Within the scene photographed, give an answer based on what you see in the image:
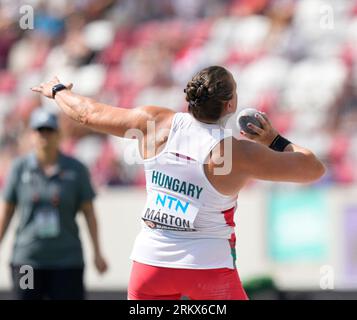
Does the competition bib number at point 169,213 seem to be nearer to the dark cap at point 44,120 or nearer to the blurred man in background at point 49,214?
the blurred man in background at point 49,214

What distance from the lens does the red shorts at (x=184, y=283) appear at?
4559 mm

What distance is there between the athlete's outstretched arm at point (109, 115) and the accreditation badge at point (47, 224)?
204 centimetres

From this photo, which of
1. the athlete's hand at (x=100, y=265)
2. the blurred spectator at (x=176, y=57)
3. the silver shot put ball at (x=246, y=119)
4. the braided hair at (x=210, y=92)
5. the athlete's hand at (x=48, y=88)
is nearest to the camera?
the braided hair at (x=210, y=92)

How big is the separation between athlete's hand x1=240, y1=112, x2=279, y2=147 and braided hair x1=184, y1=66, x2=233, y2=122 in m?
0.22

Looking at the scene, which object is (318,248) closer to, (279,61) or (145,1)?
(279,61)

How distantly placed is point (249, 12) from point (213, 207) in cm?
903

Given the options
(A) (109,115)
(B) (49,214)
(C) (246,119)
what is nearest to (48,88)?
(A) (109,115)

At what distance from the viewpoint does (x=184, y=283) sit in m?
4.56

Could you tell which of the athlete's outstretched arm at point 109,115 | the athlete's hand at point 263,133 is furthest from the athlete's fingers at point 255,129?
the athlete's outstretched arm at point 109,115

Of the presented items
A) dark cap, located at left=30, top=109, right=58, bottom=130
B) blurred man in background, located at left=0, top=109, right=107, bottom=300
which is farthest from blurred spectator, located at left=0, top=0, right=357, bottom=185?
dark cap, located at left=30, top=109, right=58, bottom=130

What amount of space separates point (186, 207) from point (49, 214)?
8.30 ft

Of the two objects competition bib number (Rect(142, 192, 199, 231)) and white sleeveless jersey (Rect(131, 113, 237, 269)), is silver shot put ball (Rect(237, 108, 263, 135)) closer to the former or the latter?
white sleeveless jersey (Rect(131, 113, 237, 269))

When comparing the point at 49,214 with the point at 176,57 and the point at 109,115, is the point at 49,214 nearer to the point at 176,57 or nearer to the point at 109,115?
the point at 109,115

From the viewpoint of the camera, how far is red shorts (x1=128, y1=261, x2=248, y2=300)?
4559 millimetres
